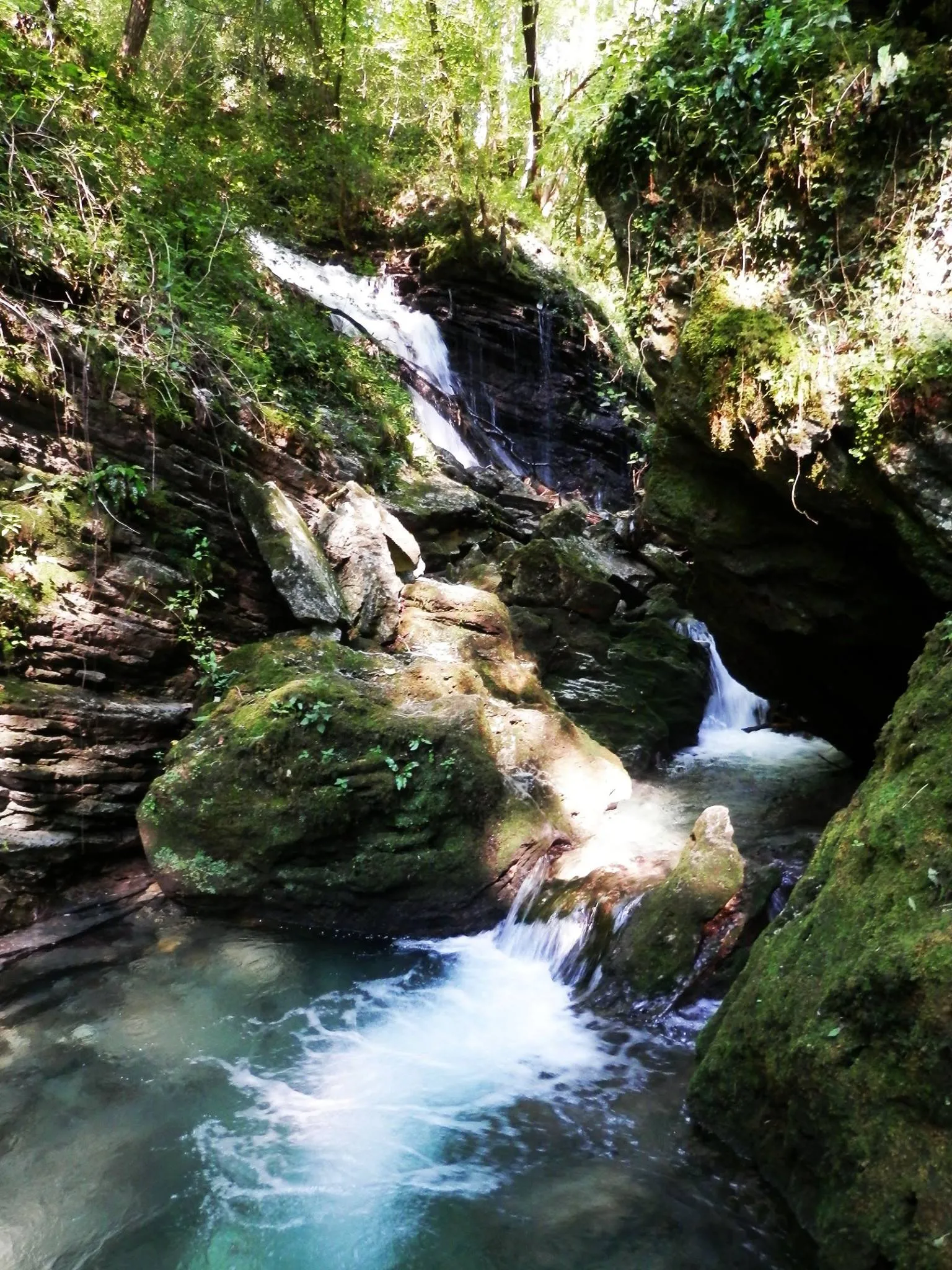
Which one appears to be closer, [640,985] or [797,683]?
A: [640,985]

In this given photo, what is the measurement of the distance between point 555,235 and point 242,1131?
1817 cm

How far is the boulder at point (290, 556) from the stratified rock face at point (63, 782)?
175cm

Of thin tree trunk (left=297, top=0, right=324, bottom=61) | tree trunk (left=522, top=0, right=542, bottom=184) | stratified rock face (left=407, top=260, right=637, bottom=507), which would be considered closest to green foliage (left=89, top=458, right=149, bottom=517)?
stratified rock face (left=407, top=260, right=637, bottom=507)

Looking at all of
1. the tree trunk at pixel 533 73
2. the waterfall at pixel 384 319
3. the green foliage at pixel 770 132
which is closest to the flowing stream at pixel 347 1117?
the green foliage at pixel 770 132

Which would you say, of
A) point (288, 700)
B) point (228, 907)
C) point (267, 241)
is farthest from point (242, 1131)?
point (267, 241)

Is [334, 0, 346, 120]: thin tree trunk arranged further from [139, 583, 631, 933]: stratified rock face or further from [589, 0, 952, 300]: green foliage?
[139, 583, 631, 933]: stratified rock face

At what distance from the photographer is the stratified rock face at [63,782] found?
555 centimetres

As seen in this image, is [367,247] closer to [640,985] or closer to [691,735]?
[691,735]

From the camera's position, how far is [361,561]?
829 centimetres

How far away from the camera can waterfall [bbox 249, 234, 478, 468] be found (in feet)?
46.3

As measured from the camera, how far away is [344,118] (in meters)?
14.1

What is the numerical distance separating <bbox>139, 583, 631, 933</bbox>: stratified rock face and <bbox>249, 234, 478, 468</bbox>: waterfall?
8.13m

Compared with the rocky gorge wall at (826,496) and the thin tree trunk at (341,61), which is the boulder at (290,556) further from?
the thin tree trunk at (341,61)

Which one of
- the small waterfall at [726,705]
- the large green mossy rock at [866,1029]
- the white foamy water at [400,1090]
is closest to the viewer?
the large green mossy rock at [866,1029]
